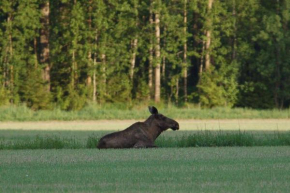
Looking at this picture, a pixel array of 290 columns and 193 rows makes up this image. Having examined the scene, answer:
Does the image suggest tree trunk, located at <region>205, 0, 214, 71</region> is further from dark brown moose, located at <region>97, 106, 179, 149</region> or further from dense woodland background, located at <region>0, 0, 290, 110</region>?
dark brown moose, located at <region>97, 106, 179, 149</region>

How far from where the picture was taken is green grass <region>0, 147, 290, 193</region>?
10.3 metres

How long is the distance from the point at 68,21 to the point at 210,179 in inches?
1311

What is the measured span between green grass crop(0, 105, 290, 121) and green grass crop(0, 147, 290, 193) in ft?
65.4

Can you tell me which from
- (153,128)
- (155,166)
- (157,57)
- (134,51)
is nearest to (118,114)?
(157,57)

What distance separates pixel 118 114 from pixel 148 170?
2590 cm

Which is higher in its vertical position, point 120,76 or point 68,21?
point 68,21

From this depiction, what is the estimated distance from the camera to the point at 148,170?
12.3m

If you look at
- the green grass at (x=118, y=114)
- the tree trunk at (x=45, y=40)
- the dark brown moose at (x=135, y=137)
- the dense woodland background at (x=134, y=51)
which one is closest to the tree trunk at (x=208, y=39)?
the dense woodland background at (x=134, y=51)

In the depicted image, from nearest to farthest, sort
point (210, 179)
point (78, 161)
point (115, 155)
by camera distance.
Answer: point (210, 179) → point (78, 161) → point (115, 155)

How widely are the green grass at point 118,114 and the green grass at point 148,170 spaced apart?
785 inches

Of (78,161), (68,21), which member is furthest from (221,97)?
(78,161)

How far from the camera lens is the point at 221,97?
44.4 meters

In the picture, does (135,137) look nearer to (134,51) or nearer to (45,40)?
(134,51)

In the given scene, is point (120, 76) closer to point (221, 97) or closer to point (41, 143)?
point (221, 97)
